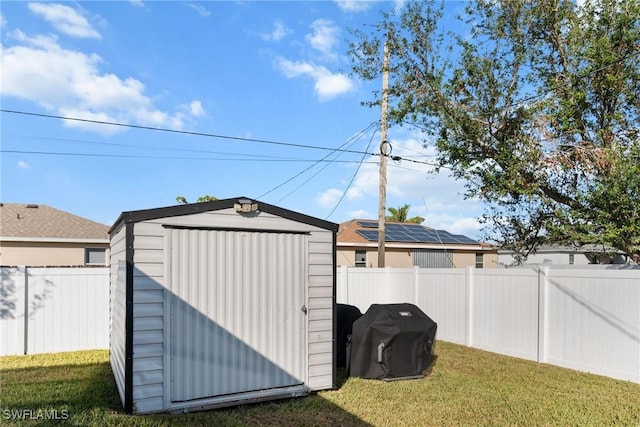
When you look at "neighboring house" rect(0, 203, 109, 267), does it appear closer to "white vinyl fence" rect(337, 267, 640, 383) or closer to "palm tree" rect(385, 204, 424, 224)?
"white vinyl fence" rect(337, 267, 640, 383)

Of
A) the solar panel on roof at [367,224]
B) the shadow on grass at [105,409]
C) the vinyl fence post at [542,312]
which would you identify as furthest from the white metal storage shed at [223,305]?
the solar panel on roof at [367,224]

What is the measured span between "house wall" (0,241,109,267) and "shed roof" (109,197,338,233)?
1309 cm

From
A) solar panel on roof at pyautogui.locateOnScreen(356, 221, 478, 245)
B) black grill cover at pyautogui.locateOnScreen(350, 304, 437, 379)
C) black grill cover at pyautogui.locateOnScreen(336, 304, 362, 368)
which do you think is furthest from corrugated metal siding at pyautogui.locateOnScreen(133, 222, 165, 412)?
solar panel on roof at pyautogui.locateOnScreen(356, 221, 478, 245)

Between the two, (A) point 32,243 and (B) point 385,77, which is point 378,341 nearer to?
(B) point 385,77

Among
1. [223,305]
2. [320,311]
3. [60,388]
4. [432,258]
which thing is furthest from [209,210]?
[432,258]

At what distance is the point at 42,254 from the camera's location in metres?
16.1

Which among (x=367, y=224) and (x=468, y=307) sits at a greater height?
(x=367, y=224)

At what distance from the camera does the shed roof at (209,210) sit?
4859mm

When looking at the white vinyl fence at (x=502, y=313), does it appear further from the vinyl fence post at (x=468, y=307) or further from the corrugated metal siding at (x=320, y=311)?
the corrugated metal siding at (x=320, y=311)

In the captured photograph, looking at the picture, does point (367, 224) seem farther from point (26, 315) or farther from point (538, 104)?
point (26, 315)

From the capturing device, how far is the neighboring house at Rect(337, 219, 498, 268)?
65.5ft

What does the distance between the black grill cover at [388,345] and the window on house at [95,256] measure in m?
14.0

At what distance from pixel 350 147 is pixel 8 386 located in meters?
13.0

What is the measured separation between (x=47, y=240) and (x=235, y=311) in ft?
45.5
